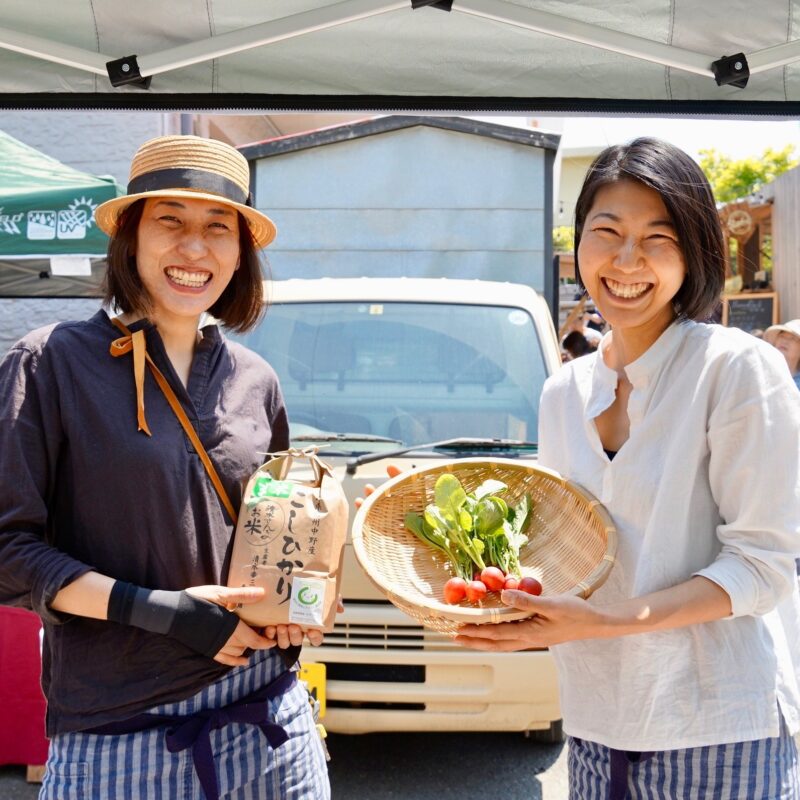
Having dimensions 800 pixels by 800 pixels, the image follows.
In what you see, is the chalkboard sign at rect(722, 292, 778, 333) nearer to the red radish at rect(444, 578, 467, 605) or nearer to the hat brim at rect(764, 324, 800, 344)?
the hat brim at rect(764, 324, 800, 344)

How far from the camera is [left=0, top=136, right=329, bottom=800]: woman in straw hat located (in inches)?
66.1

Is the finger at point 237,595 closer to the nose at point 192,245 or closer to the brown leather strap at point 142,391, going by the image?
the brown leather strap at point 142,391

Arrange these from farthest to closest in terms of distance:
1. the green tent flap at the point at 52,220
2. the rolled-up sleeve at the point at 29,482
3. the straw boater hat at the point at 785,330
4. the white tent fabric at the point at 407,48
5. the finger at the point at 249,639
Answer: the straw boater hat at the point at 785,330, the green tent flap at the point at 52,220, the white tent fabric at the point at 407,48, the finger at the point at 249,639, the rolled-up sleeve at the point at 29,482

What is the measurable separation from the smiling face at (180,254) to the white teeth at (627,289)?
2.97 ft

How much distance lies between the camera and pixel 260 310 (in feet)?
7.41

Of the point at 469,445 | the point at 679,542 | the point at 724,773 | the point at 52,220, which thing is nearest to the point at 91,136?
the point at 52,220

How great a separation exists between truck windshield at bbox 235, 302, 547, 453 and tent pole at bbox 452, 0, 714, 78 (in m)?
1.86

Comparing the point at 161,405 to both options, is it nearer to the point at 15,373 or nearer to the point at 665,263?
the point at 15,373

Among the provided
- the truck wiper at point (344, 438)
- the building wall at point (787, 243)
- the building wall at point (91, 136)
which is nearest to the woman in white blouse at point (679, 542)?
the truck wiper at point (344, 438)

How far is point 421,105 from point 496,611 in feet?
5.16

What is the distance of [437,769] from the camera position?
3.97 m

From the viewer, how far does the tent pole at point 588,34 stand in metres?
2.22

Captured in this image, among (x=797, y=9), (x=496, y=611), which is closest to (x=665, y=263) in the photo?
(x=496, y=611)

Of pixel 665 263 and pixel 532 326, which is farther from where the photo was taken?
pixel 532 326
